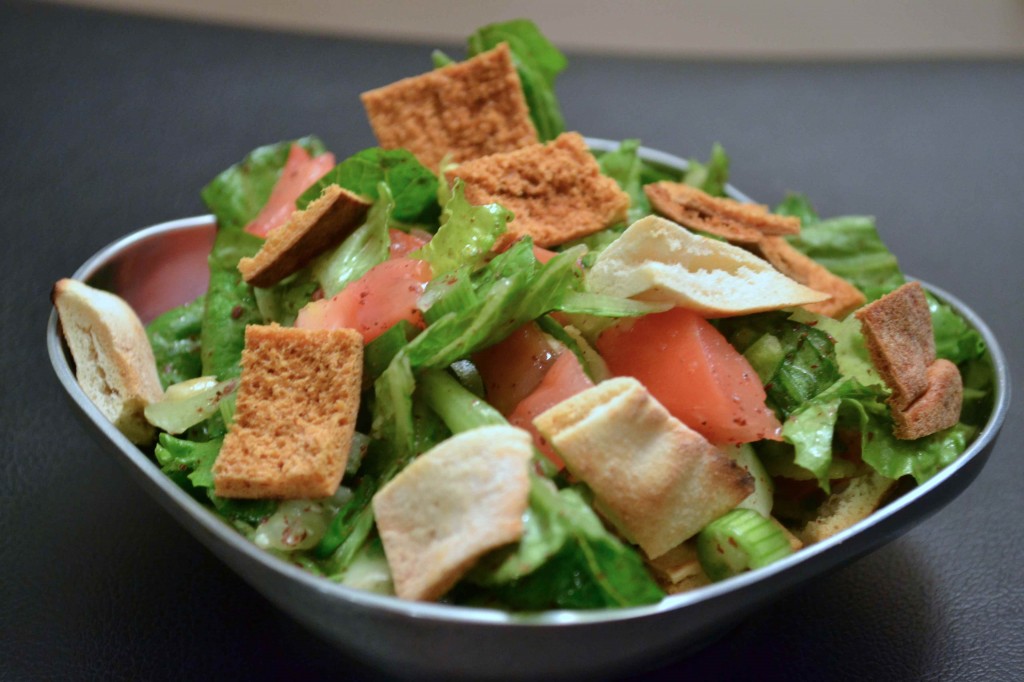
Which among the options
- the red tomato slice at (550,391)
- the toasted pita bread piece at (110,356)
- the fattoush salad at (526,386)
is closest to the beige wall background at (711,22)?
the fattoush salad at (526,386)

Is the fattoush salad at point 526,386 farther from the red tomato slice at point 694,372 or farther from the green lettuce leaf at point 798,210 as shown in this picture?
the green lettuce leaf at point 798,210

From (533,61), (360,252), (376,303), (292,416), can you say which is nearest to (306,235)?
(360,252)

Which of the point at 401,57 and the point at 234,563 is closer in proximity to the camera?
the point at 234,563

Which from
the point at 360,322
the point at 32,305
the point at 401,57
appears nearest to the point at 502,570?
the point at 360,322

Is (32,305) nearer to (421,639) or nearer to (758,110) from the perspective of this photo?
(421,639)

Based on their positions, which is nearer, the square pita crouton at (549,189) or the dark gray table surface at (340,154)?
the dark gray table surface at (340,154)

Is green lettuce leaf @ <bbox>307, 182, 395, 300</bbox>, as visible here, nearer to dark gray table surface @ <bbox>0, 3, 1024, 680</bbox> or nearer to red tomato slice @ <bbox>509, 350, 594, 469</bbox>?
red tomato slice @ <bbox>509, 350, 594, 469</bbox>

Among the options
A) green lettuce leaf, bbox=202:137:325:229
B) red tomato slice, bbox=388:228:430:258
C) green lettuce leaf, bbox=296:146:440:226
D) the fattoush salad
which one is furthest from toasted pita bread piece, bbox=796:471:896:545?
green lettuce leaf, bbox=202:137:325:229
